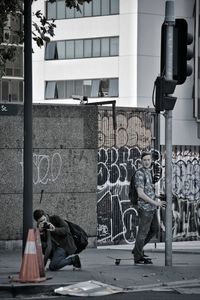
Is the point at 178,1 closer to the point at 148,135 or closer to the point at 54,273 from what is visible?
the point at 148,135

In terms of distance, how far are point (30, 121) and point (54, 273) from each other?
2272 mm

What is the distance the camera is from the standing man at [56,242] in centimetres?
1157

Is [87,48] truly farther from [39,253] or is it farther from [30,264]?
[30,264]

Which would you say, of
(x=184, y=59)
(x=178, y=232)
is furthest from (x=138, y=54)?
(x=184, y=59)

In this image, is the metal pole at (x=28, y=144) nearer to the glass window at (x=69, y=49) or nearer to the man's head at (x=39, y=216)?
the man's head at (x=39, y=216)

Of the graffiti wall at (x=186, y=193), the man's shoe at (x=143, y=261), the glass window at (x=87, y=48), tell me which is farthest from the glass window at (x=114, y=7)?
the man's shoe at (x=143, y=261)

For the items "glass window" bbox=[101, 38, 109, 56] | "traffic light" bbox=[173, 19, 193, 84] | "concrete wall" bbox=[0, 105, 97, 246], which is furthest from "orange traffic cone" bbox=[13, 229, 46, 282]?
"glass window" bbox=[101, 38, 109, 56]

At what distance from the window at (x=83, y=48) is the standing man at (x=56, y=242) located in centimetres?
4446

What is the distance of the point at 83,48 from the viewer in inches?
2242

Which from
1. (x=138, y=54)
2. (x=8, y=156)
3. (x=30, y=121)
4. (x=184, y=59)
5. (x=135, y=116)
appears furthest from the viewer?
(x=138, y=54)

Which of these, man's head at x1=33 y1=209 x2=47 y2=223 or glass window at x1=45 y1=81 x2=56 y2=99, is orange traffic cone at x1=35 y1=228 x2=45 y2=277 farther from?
glass window at x1=45 y1=81 x2=56 y2=99

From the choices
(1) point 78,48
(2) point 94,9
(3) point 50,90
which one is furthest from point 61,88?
(2) point 94,9

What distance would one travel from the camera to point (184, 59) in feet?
39.8

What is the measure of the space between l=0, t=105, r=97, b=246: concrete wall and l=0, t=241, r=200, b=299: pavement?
106 centimetres
